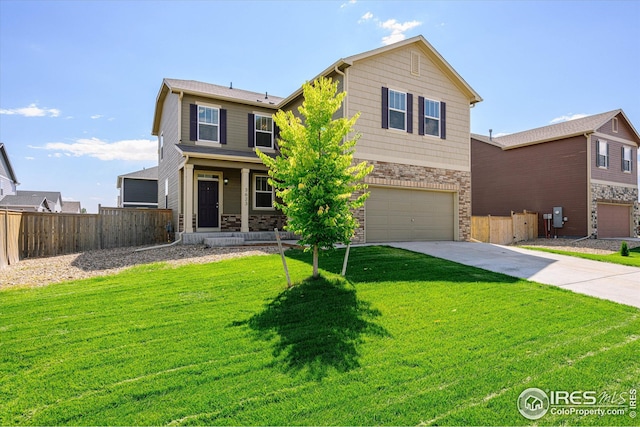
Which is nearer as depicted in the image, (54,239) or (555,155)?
(54,239)

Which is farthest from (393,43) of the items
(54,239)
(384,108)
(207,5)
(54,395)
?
(54,239)

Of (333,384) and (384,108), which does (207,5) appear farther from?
(333,384)

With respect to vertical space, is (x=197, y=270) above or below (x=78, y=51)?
below

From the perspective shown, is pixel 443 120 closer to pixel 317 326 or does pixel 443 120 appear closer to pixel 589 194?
pixel 589 194

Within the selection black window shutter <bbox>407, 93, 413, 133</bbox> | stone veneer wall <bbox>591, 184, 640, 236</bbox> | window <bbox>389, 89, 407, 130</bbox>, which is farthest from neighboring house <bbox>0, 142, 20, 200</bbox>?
stone veneer wall <bbox>591, 184, 640, 236</bbox>

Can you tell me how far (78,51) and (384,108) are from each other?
985cm

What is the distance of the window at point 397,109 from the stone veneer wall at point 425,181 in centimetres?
146

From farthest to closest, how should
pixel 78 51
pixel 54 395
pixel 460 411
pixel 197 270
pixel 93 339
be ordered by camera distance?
pixel 78 51 → pixel 197 270 → pixel 93 339 → pixel 54 395 → pixel 460 411

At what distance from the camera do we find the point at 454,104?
13719 mm

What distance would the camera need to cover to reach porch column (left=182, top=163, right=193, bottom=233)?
12500mm

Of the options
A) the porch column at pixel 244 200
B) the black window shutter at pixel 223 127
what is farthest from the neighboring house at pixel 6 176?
the porch column at pixel 244 200

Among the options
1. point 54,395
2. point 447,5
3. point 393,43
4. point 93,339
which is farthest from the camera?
point 393,43

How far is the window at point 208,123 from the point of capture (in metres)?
14.0

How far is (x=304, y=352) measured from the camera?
3.82 m
